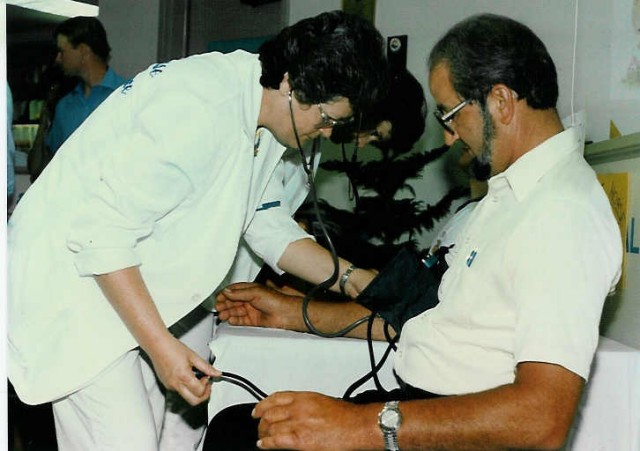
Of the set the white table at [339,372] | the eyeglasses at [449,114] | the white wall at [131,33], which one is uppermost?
the white wall at [131,33]

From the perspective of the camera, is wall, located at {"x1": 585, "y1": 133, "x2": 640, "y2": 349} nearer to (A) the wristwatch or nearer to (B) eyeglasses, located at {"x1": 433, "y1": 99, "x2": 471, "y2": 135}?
(B) eyeglasses, located at {"x1": 433, "y1": 99, "x2": 471, "y2": 135}

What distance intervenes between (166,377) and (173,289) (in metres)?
0.17

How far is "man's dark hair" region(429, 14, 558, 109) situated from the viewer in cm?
92

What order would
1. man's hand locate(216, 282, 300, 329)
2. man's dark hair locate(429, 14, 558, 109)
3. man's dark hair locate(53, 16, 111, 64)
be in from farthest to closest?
1. man's dark hair locate(53, 16, 111, 64)
2. man's hand locate(216, 282, 300, 329)
3. man's dark hair locate(429, 14, 558, 109)

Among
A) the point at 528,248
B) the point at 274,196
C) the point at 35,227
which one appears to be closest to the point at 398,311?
the point at 274,196

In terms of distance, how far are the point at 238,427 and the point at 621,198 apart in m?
0.78

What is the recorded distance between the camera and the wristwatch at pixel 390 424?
83cm

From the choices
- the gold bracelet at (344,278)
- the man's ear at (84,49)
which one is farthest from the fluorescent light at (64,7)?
the gold bracelet at (344,278)

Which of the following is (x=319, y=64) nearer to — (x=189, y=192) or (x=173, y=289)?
(x=189, y=192)


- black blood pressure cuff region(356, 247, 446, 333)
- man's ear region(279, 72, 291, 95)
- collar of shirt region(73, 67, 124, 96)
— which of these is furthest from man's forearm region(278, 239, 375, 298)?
collar of shirt region(73, 67, 124, 96)

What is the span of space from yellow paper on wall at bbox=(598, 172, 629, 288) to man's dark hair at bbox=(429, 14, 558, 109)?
352mm

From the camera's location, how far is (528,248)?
83cm

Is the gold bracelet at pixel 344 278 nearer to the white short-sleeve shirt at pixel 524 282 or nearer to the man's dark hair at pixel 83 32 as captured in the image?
the white short-sleeve shirt at pixel 524 282

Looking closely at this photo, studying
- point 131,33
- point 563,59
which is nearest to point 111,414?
point 563,59
